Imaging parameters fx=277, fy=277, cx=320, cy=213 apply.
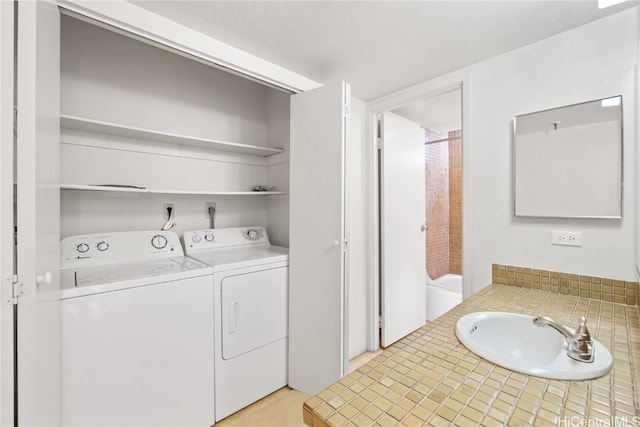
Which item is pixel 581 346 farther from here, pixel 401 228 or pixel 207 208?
pixel 207 208

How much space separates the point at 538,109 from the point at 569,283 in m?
1.01

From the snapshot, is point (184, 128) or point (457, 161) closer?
point (184, 128)

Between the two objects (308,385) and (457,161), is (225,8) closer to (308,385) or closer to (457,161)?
(308,385)

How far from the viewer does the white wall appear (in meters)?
1.39

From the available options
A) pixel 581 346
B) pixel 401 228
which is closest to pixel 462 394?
pixel 581 346

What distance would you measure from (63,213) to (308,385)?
6.37 feet

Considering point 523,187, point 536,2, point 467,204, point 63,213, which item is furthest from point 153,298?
point 536,2

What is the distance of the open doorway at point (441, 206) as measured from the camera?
326 cm

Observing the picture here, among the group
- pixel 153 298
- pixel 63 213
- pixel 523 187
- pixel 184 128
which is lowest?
pixel 153 298

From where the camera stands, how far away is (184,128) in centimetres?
223

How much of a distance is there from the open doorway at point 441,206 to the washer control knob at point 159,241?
262 centimetres

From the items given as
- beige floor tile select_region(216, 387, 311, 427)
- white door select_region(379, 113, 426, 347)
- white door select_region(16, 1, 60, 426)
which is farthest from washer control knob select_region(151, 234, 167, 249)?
white door select_region(379, 113, 426, 347)

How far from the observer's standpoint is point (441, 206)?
3980 millimetres

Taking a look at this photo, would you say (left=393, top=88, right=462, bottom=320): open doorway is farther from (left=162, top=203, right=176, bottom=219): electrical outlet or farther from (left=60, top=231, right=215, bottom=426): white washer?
(left=60, top=231, right=215, bottom=426): white washer
